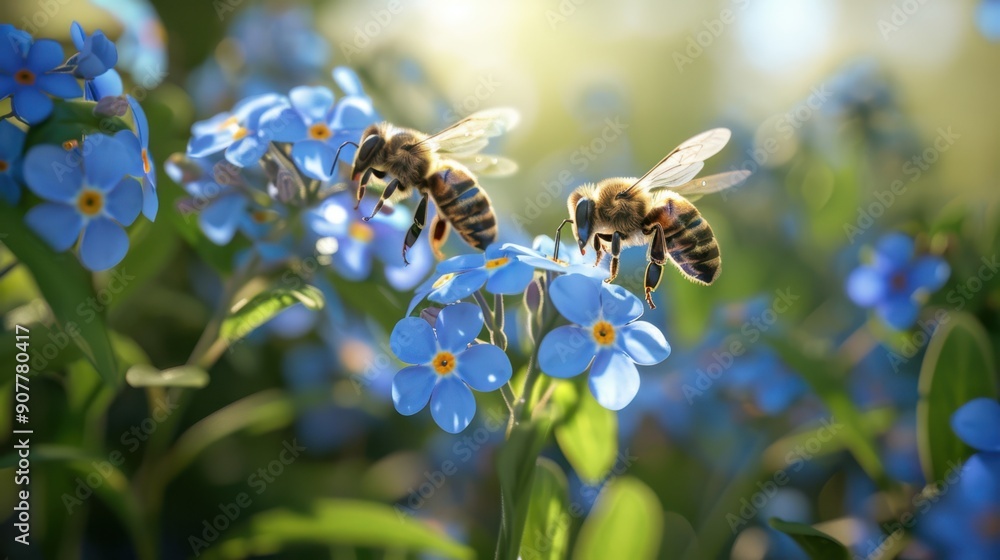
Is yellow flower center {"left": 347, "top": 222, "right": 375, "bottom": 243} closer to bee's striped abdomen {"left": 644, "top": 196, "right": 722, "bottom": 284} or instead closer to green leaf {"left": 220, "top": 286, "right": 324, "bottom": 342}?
green leaf {"left": 220, "top": 286, "right": 324, "bottom": 342}

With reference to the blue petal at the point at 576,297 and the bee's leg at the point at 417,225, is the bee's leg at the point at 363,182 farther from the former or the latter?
the blue petal at the point at 576,297

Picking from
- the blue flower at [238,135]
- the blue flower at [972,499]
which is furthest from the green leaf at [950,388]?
the blue flower at [238,135]

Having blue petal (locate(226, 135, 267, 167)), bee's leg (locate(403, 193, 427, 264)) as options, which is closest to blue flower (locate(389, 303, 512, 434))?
bee's leg (locate(403, 193, 427, 264))

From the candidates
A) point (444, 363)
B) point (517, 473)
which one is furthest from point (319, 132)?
point (517, 473)

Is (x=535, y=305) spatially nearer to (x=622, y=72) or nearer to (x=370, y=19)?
(x=370, y=19)

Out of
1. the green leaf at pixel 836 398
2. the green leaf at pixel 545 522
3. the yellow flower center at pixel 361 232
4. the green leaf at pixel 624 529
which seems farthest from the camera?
the green leaf at pixel 836 398
